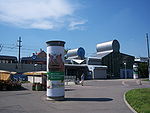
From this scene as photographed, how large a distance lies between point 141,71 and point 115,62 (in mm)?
10019

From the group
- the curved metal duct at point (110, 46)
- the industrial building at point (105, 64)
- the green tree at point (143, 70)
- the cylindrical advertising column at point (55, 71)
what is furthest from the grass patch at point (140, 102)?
the green tree at point (143, 70)

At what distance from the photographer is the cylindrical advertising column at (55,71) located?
Result: 45.3ft

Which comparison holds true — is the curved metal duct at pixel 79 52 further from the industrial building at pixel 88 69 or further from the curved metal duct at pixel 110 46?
the industrial building at pixel 88 69

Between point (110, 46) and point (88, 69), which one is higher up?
point (110, 46)

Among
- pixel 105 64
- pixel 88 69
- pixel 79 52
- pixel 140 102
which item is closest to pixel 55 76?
pixel 140 102

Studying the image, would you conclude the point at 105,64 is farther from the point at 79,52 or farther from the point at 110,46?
the point at 79,52

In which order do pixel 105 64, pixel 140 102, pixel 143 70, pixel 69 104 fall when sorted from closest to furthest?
pixel 140 102 < pixel 69 104 < pixel 105 64 < pixel 143 70

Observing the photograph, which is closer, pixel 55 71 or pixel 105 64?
pixel 55 71

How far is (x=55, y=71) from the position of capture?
1409 cm

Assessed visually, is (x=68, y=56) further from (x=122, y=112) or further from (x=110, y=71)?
(x=122, y=112)

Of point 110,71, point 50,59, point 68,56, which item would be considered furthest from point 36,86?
point 68,56

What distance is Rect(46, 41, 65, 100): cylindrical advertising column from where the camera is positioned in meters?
13.8

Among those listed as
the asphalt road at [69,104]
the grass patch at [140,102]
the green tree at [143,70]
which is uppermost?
the green tree at [143,70]

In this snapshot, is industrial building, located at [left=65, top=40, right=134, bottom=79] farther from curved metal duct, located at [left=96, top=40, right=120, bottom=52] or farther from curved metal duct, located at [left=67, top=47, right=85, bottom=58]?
curved metal duct, located at [left=67, top=47, right=85, bottom=58]
